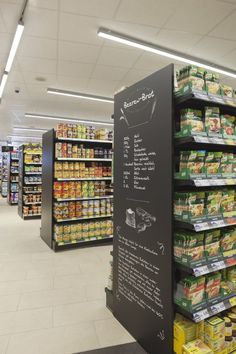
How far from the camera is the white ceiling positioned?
12.5ft

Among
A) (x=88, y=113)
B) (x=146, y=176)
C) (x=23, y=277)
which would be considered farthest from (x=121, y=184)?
(x=88, y=113)

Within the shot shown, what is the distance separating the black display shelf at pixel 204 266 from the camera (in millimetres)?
1839

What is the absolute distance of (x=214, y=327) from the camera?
1.99 meters

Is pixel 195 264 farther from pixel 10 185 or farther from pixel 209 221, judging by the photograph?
pixel 10 185

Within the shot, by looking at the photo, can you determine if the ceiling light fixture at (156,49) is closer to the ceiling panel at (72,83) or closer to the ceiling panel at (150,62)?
the ceiling panel at (150,62)

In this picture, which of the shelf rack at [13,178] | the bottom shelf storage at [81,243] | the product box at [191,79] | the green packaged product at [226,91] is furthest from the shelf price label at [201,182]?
the shelf rack at [13,178]

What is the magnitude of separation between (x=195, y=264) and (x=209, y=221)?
34 centimetres

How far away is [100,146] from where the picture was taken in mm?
5852

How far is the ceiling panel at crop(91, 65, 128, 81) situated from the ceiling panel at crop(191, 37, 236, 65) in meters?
1.78

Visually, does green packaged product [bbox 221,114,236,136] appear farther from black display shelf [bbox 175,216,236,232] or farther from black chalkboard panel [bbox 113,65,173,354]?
black display shelf [bbox 175,216,236,232]

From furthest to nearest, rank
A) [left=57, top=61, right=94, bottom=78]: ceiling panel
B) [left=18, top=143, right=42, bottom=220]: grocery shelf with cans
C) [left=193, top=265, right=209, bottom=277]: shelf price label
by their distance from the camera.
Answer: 1. [left=18, top=143, right=42, bottom=220]: grocery shelf with cans
2. [left=57, top=61, right=94, bottom=78]: ceiling panel
3. [left=193, top=265, right=209, bottom=277]: shelf price label

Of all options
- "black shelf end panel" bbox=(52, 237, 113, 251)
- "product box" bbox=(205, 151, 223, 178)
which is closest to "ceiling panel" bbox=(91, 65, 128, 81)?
"black shelf end panel" bbox=(52, 237, 113, 251)

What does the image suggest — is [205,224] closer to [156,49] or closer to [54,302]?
[54,302]

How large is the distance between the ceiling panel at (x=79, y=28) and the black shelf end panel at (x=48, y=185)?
1730 millimetres
